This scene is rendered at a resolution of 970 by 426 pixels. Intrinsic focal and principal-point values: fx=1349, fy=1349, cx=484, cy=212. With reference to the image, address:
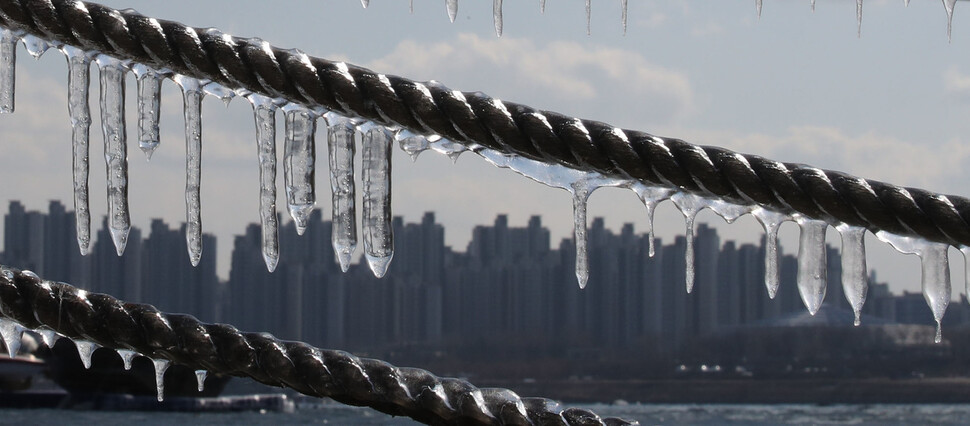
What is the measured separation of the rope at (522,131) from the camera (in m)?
1.52

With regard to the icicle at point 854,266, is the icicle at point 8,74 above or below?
above

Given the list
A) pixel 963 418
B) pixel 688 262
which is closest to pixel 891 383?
pixel 963 418

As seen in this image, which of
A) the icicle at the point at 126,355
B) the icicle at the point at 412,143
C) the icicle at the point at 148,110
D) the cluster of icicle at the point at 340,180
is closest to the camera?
the cluster of icicle at the point at 340,180

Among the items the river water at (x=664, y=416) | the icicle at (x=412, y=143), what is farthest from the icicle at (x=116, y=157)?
the river water at (x=664, y=416)

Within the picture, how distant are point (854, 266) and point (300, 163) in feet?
3.02

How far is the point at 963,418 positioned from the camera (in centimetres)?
8569

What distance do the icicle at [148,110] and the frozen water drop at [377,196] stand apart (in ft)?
1.32

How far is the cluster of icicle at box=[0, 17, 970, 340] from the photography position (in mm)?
1782

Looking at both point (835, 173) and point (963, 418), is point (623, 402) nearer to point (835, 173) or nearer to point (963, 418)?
point (963, 418)

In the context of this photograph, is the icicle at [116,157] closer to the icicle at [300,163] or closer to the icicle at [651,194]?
the icicle at [300,163]

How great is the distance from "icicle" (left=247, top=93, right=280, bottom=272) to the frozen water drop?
159 mm

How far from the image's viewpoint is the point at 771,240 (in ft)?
6.89

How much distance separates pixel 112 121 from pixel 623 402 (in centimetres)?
6555

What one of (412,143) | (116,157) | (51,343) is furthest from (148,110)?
(412,143)
